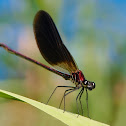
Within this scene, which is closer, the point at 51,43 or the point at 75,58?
the point at 51,43

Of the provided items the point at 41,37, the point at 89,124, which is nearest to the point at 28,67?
the point at 41,37

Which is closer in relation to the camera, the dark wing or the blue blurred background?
the dark wing

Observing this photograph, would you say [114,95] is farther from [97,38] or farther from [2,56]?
[2,56]

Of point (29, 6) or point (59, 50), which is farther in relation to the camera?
point (29, 6)
